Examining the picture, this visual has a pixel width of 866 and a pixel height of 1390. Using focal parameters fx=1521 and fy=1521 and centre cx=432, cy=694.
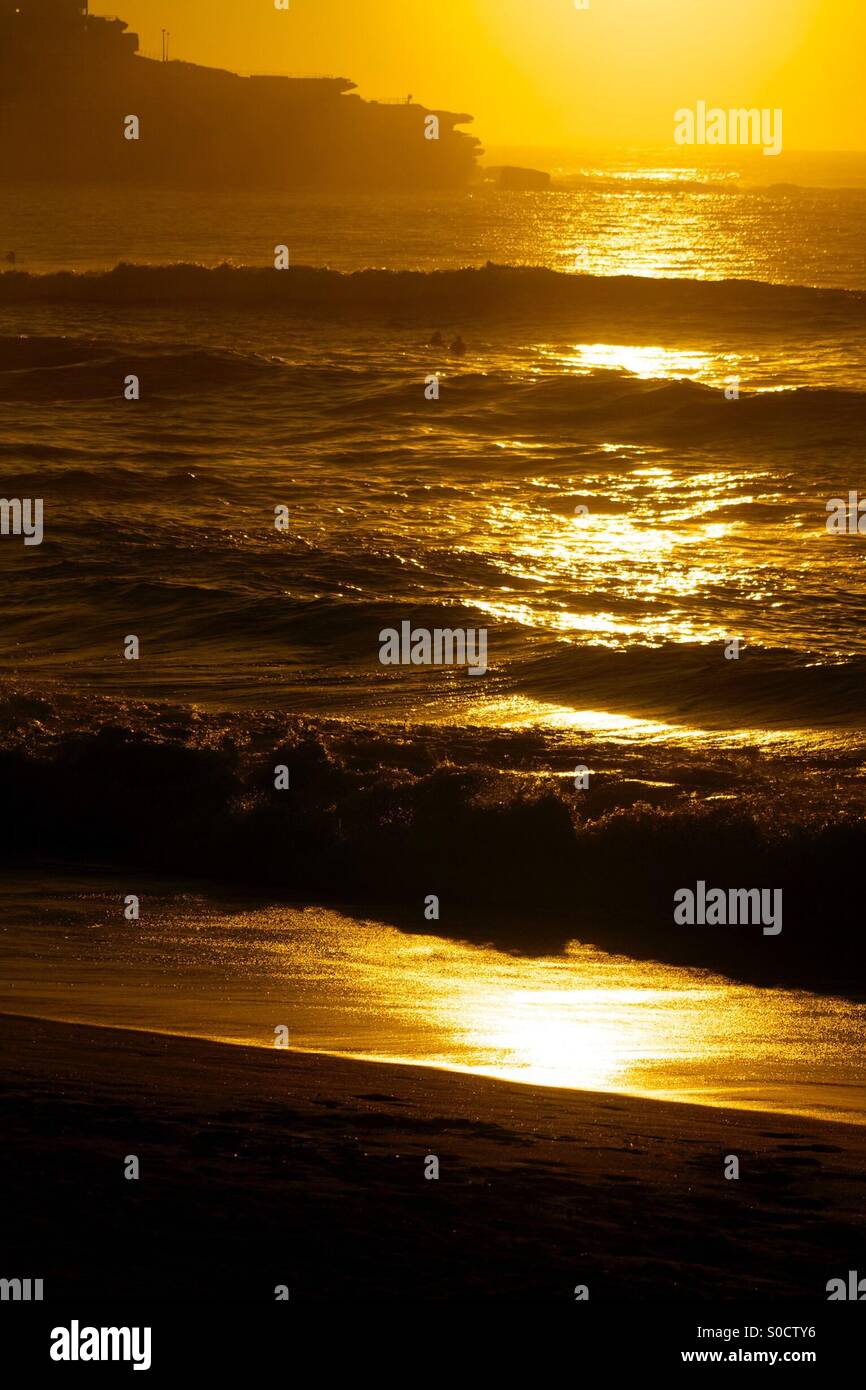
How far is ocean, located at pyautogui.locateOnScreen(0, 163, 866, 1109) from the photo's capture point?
9.48 m

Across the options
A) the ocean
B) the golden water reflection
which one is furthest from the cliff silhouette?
the golden water reflection

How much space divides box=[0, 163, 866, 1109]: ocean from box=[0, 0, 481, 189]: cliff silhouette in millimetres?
102451

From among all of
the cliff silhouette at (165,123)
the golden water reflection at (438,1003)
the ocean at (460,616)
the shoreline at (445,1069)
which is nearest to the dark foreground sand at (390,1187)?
the shoreline at (445,1069)

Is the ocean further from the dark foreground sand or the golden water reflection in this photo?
the dark foreground sand

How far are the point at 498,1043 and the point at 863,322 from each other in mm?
42681

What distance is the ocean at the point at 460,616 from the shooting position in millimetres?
9477

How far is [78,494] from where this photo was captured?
76.3ft

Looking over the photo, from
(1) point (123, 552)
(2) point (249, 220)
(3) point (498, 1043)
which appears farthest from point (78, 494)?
(2) point (249, 220)

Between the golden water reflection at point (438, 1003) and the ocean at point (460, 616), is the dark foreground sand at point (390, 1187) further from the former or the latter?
the ocean at point (460, 616)

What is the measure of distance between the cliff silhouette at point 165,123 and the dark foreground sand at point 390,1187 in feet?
466

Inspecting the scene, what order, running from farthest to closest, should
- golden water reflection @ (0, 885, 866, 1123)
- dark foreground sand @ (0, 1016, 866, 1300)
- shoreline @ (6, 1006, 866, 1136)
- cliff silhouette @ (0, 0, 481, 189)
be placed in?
1. cliff silhouette @ (0, 0, 481, 189)
2. golden water reflection @ (0, 885, 866, 1123)
3. shoreline @ (6, 1006, 866, 1136)
4. dark foreground sand @ (0, 1016, 866, 1300)

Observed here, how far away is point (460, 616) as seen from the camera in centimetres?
1647

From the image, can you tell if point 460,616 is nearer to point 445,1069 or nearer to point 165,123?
point 445,1069
